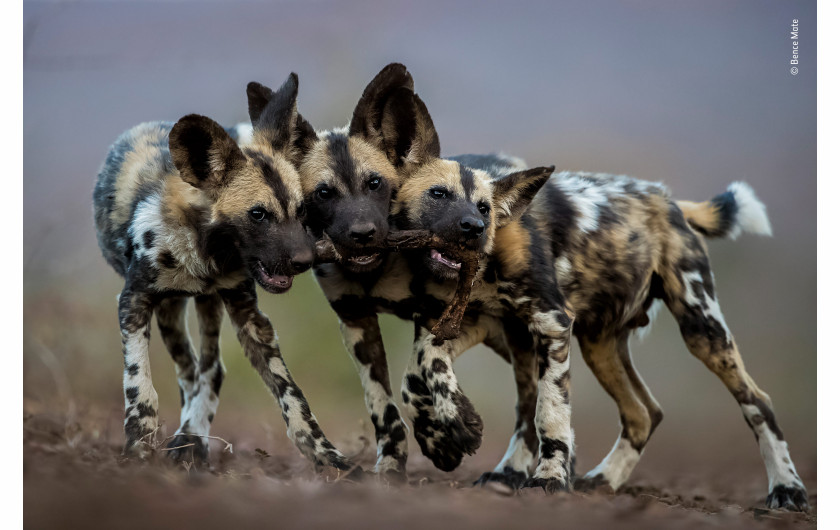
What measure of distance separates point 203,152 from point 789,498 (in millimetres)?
4932

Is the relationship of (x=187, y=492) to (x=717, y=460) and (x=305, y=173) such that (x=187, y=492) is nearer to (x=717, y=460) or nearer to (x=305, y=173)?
(x=305, y=173)

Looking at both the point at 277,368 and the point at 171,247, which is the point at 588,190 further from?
the point at 171,247

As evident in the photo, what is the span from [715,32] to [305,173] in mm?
3369

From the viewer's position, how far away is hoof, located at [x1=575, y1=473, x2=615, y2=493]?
24.2ft

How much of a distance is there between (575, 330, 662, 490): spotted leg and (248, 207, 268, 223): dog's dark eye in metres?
3.25

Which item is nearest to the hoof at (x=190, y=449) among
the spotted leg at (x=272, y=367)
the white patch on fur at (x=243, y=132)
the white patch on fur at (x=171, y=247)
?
the spotted leg at (x=272, y=367)

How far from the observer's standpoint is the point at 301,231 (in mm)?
5711

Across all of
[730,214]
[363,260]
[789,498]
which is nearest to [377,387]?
[363,260]

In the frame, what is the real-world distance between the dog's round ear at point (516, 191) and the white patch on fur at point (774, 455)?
2531 mm

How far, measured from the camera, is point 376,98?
6344 mm

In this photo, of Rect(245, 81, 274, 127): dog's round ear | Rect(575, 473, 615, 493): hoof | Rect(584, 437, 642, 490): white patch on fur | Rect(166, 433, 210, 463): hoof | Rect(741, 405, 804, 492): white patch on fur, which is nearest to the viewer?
Rect(245, 81, 274, 127): dog's round ear

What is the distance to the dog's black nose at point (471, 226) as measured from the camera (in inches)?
230

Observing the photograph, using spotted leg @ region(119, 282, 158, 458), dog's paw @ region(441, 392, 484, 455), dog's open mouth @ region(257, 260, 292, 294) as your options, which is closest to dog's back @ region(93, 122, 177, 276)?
spotted leg @ region(119, 282, 158, 458)

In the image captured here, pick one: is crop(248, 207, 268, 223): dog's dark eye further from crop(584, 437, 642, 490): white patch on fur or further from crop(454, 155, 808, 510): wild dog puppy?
crop(584, 437, 642, 490): white patch on fur
